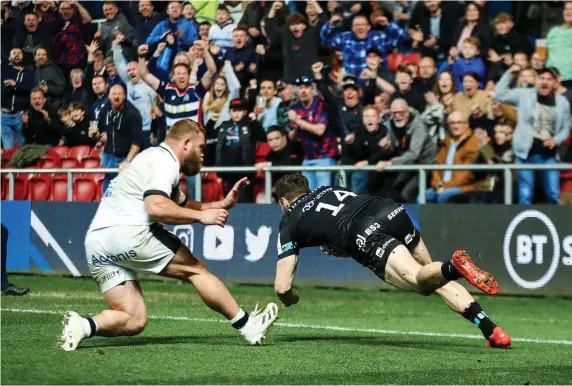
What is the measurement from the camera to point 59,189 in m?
18.6

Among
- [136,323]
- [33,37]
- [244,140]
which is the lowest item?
[244,140]

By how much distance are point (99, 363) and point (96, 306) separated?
5.10 meters

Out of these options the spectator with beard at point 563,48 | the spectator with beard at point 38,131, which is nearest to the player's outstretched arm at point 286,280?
the spectator with beard at point 563,48

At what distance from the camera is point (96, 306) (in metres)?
12.9

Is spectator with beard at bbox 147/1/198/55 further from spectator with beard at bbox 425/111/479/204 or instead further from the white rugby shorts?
the white rugby shorts

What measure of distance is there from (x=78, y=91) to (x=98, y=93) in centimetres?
95

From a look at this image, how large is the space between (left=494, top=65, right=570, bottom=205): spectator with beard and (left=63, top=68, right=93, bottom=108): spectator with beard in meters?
8.35

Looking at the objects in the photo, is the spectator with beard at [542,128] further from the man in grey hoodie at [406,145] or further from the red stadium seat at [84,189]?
the red stadium seat at [84,189]

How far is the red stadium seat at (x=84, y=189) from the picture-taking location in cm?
1811

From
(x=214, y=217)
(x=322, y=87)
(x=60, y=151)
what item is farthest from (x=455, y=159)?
(x=60, y=151)

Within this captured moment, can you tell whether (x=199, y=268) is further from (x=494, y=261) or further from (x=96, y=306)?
(x=494, y=261)

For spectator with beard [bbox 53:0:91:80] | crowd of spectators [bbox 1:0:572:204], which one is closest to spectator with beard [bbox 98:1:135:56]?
crowd of spectators [bbox 1:0:572:204]

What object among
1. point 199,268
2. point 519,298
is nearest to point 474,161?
point 519,298

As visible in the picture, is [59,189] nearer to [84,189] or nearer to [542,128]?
[84,189]
